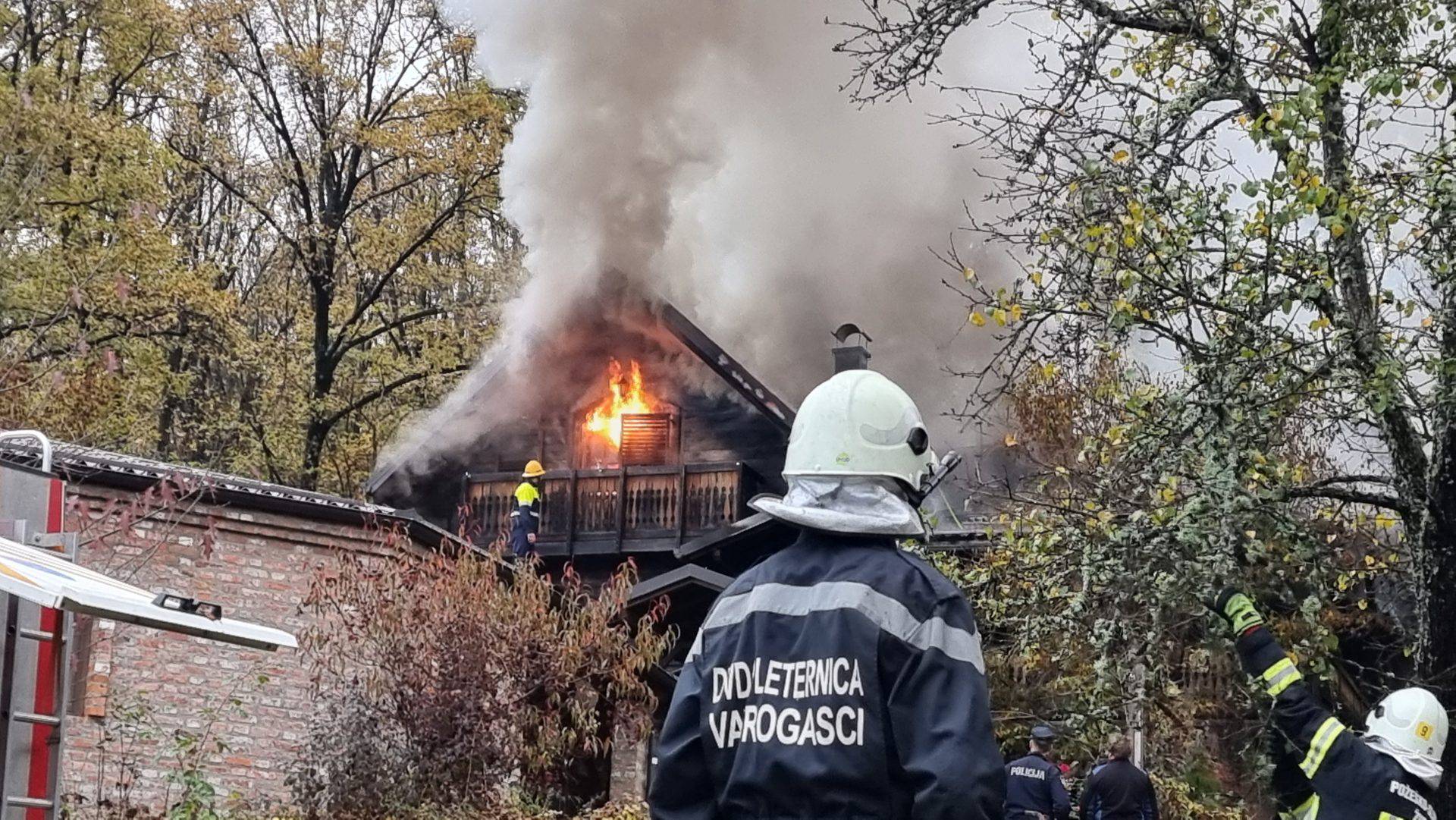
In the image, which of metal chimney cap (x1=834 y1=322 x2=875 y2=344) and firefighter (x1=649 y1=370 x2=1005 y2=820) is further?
metal chimney cap (x1=834 y1=322 x2=875 y2=344)

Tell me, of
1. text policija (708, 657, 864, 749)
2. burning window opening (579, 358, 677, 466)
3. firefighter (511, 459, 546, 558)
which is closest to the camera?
text policija (708, 657, 864, 749)

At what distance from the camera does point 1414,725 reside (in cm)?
536

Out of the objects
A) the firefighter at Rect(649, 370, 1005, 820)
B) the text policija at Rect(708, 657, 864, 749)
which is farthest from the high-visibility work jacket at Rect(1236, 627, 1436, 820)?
the text policija at Rect(708, 657, 864, 749)

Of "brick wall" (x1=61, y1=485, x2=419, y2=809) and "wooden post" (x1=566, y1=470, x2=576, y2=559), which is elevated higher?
"wooden post" (x1=566, y1=470, x2=576, y2=559)

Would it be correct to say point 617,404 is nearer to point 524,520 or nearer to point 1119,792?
point 524,520

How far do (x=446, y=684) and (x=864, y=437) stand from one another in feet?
33.9

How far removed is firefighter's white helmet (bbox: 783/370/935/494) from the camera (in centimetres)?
363

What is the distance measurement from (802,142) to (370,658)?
47.6 feet

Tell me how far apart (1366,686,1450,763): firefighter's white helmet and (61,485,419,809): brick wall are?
9.93 metres

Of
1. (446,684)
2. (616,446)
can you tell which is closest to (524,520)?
(616,446)

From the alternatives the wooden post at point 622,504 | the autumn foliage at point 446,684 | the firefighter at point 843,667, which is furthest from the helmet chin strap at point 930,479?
the wooden post at point 622,504

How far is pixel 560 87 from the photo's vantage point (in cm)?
2408

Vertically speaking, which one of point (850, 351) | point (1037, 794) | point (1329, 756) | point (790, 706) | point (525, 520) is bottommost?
point (1037, 794)

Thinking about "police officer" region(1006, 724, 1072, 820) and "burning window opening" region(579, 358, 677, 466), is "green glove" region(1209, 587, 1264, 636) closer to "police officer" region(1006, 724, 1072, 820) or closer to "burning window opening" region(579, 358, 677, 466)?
"police officer" region(1006, 724, 1072, 820)
